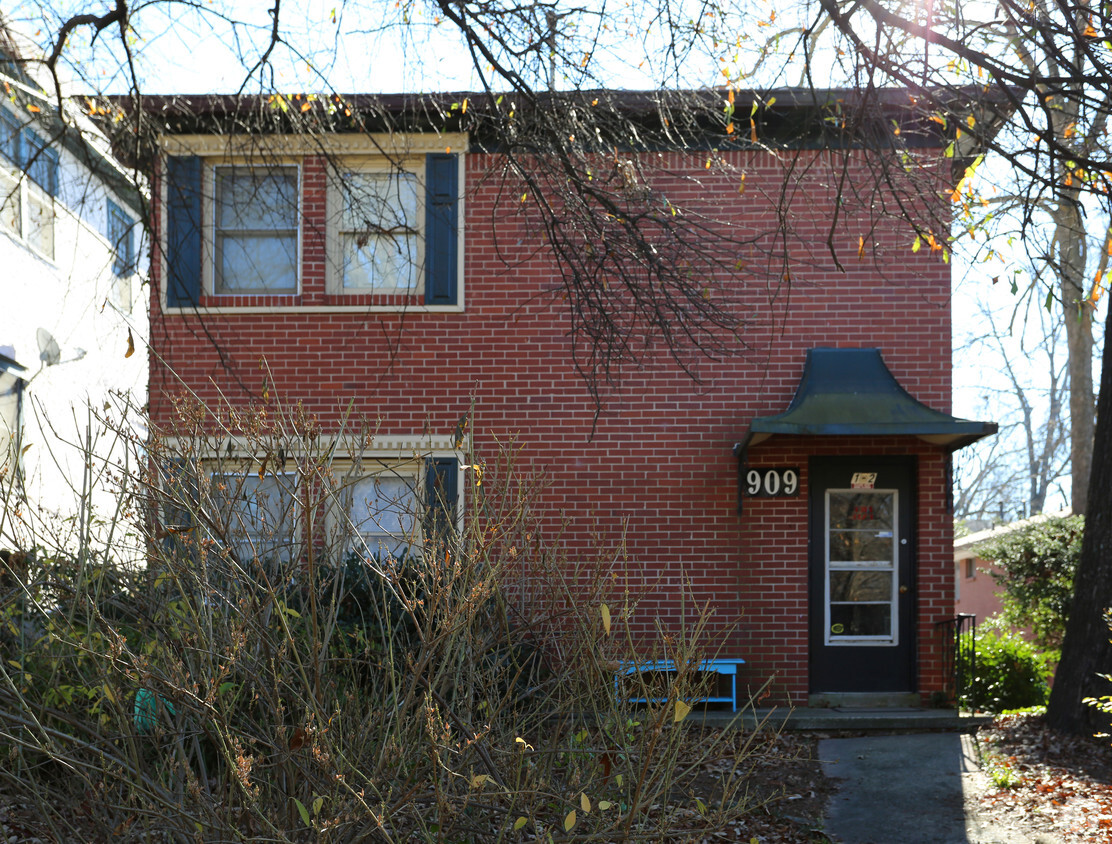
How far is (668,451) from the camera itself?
9578 mm

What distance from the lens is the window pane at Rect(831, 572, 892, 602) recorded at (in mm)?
9641

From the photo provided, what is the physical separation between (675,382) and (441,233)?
2747mm

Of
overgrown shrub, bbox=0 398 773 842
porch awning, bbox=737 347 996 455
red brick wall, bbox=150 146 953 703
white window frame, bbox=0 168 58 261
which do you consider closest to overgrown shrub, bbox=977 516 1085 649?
red brick wall, bbox=150 146 953 703

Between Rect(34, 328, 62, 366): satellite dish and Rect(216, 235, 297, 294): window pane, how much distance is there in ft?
12.5

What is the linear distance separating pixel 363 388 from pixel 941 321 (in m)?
5.65

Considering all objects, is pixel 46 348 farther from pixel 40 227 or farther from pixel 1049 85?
pixel 1049 85

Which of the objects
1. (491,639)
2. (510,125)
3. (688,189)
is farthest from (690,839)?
(688,189)

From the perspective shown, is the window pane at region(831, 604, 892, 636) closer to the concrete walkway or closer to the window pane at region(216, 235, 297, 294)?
the concrete walkway

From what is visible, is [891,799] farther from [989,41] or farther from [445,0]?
[445,0]

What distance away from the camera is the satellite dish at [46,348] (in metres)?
12.4

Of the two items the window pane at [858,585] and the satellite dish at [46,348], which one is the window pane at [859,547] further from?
the satellite dish at [46,348]

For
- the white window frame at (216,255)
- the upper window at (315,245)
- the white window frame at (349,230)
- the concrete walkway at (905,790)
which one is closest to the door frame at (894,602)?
the concrete walkway at (905,790)

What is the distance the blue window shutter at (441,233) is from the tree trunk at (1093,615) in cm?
599

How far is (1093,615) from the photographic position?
27.7 ft
